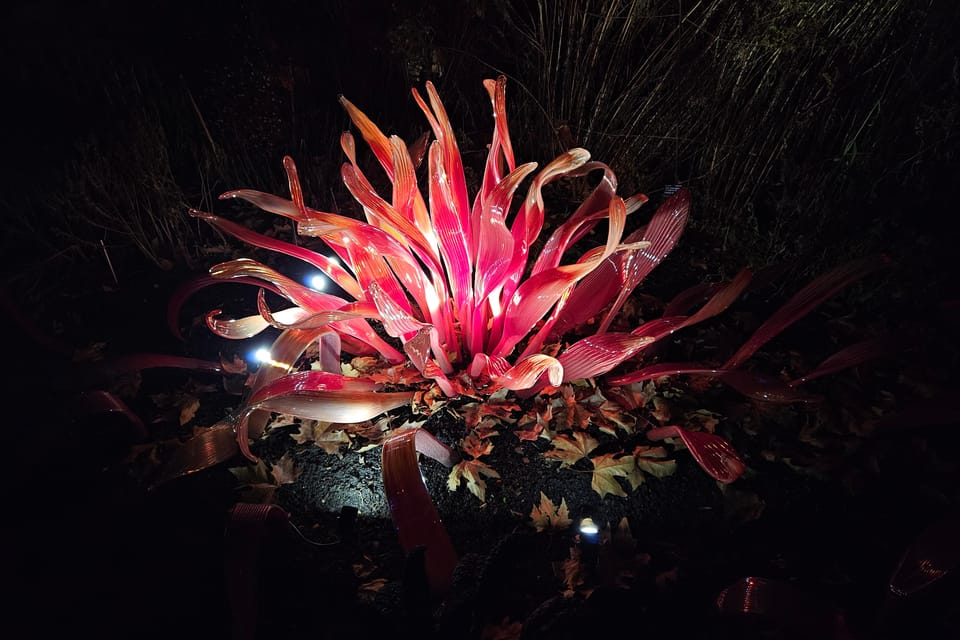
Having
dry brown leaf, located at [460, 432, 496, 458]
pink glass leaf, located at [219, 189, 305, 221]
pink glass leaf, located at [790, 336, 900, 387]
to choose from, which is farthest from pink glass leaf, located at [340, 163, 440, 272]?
pink glass leaf, located at [790, 336, 900, 387]

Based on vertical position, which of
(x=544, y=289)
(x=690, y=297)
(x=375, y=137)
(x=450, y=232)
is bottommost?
(x=690, y=297)

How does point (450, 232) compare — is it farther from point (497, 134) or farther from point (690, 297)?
point (690, 297)

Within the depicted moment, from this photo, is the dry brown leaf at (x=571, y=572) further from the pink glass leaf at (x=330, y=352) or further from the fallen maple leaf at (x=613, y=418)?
the pink glass leaf at (x=330, y=352)

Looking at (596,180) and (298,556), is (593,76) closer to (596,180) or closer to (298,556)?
(596,180)

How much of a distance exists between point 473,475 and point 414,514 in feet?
0.87

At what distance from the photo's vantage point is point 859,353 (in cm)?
156

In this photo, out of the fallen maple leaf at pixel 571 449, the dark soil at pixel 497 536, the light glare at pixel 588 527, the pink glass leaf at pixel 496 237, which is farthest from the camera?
the fallen maple leaf at pixel 571 449

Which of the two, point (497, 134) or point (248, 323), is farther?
point (248, 323)

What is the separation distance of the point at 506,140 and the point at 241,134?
2.27 meters

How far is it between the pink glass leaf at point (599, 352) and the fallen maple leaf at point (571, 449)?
0.70ft

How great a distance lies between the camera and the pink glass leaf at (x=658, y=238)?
165cm

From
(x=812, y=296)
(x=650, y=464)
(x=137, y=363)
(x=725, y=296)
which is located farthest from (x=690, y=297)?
(x=137, y=363)

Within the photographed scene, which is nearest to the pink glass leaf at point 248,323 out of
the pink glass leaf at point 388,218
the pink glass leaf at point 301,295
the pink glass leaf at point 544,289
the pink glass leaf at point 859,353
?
the pink glass leaf at point 301,295

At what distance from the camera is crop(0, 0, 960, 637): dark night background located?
67.2 inches
